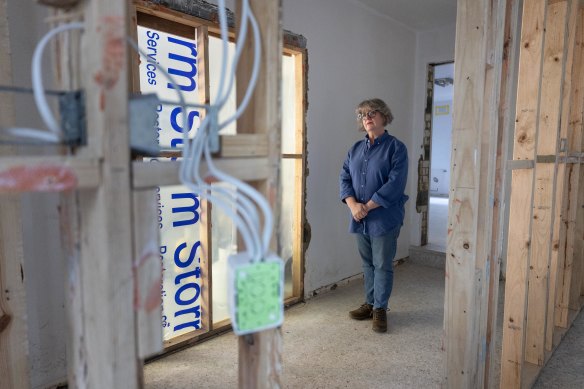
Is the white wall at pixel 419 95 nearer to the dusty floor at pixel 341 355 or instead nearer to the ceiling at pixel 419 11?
the ceiling at pixel 419 11

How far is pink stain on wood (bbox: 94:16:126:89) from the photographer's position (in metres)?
0.46

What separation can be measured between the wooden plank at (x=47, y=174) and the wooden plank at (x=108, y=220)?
0.02 meters

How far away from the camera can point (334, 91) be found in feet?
10.6

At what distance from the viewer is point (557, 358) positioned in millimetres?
2227

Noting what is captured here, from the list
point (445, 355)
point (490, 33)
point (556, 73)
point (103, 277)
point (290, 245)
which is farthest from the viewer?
point (290, 245)

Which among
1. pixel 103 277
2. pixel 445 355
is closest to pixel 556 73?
pixel 445 355

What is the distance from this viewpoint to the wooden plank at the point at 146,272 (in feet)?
1.68

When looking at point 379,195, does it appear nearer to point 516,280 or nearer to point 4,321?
point 516,280

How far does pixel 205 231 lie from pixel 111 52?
187 centimetres

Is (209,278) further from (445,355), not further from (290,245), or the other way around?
(445,355)

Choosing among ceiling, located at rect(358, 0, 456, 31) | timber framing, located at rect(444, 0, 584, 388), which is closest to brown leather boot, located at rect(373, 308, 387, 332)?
timber framing, located at rect(444, 0, 584, 388)

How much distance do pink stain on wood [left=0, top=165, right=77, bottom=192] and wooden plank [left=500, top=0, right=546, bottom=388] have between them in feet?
5.93

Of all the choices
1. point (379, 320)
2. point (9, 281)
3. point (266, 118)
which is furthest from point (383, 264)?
point (266, 118)

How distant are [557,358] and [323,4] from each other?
2.84 m
